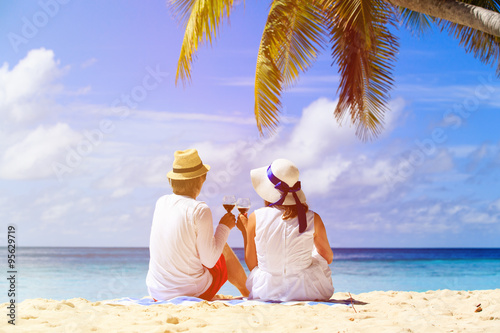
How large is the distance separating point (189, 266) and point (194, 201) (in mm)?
580

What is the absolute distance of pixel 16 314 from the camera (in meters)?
3.59

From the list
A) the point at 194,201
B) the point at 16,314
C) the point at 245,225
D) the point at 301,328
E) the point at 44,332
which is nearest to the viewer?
the point at 44,332

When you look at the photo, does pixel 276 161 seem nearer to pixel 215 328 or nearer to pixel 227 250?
pixel 227 250

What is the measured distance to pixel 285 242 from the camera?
4.34 m

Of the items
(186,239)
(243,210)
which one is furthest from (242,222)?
(186,239)

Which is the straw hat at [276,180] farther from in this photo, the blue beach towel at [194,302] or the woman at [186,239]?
the blue beach towel at [194,302]

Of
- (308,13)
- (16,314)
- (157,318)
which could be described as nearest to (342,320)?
(157,318)

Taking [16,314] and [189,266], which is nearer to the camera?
[16,314]

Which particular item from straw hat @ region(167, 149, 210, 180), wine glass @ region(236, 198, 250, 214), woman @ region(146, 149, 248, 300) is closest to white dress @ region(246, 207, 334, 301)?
wine glass @ region(236, 198, 250, 214)

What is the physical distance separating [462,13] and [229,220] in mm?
3633

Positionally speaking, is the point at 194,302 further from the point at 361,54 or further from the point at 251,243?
the point at 361,54

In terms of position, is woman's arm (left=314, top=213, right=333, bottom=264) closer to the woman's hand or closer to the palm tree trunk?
the woman's hand

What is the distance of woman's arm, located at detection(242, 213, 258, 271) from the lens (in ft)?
14.7

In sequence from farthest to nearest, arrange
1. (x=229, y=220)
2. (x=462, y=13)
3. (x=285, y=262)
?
(x=462, y=13)
(x=229, y=220)
(x=285, y=262)
